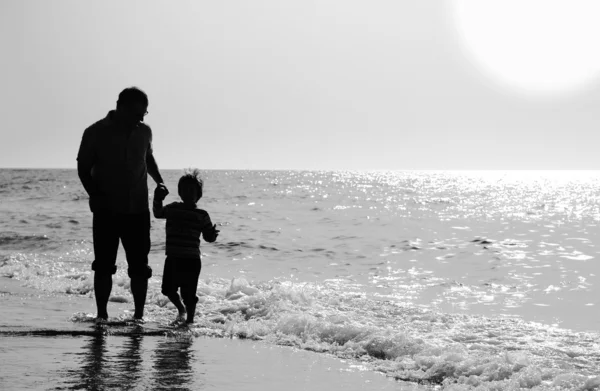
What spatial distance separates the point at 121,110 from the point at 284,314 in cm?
268

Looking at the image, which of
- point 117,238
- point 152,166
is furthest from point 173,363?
point 152,166

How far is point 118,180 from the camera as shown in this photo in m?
5.63

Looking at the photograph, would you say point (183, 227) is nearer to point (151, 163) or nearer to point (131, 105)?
point (151, 163)

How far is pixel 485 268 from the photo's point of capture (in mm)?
13812

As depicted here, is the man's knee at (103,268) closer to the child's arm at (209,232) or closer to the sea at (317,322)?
the sea at (317,322)

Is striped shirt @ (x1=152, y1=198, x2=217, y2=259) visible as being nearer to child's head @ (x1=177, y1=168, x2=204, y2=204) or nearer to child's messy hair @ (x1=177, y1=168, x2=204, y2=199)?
child's head @ (x1=177, y1=168, x2=204, y2=204)

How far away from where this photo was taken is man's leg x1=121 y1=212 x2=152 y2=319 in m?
5.75

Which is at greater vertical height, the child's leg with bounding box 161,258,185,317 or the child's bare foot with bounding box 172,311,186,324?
the child's leg with bounding box 161,258,185,317

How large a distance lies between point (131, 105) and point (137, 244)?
1278 millimetres

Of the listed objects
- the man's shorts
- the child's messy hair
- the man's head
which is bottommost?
the man's shorts

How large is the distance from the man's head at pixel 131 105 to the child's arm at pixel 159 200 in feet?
2.16

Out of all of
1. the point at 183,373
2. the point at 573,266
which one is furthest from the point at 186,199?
the point at 573,266

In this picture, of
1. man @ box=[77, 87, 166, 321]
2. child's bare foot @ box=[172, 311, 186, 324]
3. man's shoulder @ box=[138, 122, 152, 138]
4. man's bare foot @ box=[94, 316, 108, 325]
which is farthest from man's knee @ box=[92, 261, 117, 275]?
man's shoulder @ box=[138, 122, 152, 138]

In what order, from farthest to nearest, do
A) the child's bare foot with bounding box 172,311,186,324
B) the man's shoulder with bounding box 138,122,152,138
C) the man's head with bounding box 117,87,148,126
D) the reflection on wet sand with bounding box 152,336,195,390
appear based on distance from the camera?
1. the child's bare foot with bounding box 172,311,186,324
2. the man's shoulder with bounding box 138,122,152,138
3. the man's head with bounding box 117,87,148,126
4. the reflection on wet sand with bounding box 152,336,195,390
